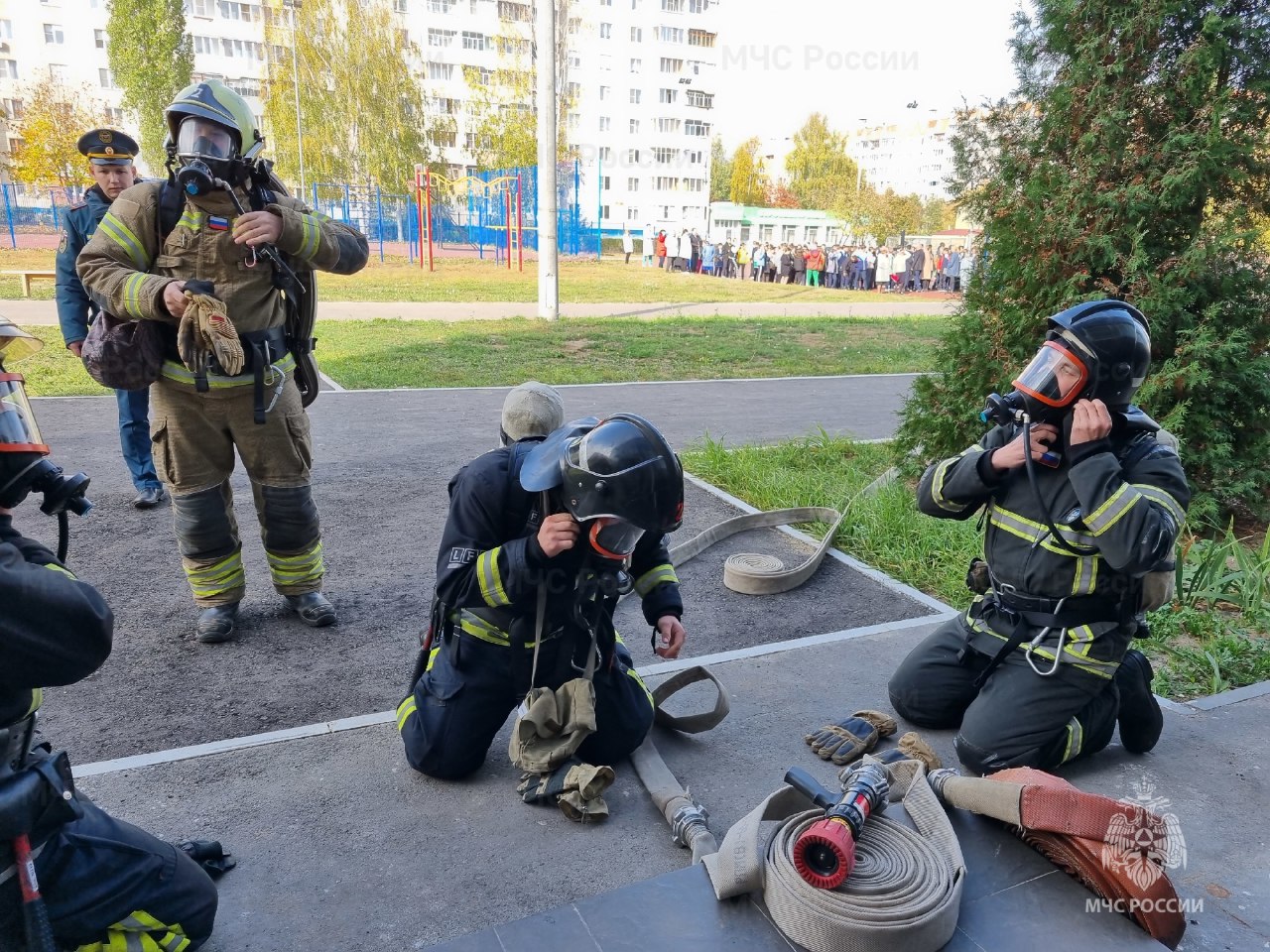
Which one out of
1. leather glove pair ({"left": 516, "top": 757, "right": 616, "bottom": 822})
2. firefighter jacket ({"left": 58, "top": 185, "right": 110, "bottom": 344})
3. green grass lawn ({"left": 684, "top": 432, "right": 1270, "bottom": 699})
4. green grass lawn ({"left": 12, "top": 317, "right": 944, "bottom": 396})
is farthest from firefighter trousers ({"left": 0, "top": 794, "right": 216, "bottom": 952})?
green grass lawn ({"left": 12, "top": 317, "right": 944, "bottom": 396})

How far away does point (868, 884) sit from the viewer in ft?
7.07

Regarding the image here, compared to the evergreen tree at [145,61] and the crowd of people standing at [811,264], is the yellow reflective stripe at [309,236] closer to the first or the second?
the crowd of people standing at [811,264]

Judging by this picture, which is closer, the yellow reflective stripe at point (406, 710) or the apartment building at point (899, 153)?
the yellow reflective stripe at point (406, 710)

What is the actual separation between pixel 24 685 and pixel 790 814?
1946mm

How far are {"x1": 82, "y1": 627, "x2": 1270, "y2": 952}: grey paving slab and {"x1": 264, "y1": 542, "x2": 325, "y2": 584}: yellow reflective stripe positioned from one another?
123cm

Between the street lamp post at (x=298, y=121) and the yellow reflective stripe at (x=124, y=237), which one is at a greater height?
the street lamp post at (x=298, y=121)

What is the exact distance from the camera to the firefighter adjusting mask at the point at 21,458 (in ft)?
6.75

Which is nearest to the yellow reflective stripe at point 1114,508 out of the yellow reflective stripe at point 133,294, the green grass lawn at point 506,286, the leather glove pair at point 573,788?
the leather glove pair at point 573,788

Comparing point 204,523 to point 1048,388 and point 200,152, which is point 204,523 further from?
point 1048,388

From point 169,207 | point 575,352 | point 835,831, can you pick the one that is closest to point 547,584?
point 835,831

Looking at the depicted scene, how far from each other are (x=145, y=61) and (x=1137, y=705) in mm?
47574

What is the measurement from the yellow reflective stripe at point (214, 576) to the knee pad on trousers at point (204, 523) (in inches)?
2.1

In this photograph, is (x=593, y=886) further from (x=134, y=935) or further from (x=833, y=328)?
(x=833, y=328)

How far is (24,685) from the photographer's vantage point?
1999 millimetres
